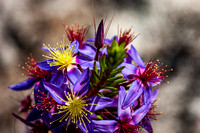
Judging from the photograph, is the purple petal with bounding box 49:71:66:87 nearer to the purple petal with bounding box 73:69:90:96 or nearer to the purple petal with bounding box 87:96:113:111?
the purple petal with bounding box 73:69:90:96

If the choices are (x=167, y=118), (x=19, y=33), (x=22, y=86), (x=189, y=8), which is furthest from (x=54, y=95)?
(x=189, y=8)

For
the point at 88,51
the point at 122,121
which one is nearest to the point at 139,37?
the point at 88,51

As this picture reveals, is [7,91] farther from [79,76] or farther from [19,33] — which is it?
[79,76]

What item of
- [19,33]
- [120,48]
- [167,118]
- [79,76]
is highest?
[19,33]

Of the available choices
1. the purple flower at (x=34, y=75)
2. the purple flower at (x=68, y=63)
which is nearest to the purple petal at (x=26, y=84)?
the purple flower at (x=34, y=75)

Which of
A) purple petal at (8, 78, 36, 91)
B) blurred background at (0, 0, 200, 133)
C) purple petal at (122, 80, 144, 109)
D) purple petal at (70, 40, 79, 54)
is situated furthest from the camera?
blurred background at (0, 0, 200, 133)

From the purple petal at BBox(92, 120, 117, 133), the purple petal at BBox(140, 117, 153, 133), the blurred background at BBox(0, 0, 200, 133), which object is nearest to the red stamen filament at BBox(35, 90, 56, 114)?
the purple petal at BBox(92, 120, 117, 133)

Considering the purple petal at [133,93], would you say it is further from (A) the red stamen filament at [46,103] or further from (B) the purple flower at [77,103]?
(A) the red stamen filament at [46,103]
